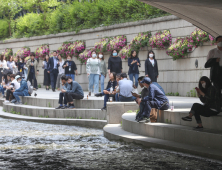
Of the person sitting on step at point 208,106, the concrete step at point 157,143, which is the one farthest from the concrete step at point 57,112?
the person sitting on step at point 208,106

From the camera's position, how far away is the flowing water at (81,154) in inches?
316

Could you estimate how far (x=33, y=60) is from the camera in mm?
25203

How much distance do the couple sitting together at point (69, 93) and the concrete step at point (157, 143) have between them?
12.4ft

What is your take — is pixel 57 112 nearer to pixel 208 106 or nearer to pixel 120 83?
pixel 120 83

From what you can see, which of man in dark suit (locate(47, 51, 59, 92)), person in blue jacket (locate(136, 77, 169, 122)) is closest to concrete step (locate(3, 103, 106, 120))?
person in blue jacket (locate(136, 77, 169, 122))

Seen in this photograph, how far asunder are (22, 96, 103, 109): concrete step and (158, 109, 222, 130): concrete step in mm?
4841

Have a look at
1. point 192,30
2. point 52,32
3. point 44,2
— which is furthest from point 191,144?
point 44,2

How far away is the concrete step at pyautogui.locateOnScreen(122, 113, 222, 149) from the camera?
8789 mm

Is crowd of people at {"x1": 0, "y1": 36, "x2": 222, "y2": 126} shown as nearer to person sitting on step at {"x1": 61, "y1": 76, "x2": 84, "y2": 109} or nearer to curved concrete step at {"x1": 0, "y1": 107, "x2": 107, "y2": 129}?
person sitting on step at {"x1": 61, "y1": 76, "x2": 84, "y2": 109}

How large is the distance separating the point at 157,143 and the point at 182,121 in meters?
1.06

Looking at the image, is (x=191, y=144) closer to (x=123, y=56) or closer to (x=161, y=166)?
(x=161, y=166)

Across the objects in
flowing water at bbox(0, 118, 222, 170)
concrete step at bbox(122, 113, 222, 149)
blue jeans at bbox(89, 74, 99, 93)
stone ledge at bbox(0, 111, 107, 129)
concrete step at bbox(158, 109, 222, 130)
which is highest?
blue jeans at bbox(89, 74, 99, 93)

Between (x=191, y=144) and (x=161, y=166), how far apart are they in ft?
5.43

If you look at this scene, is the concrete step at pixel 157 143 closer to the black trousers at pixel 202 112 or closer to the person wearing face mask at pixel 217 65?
the black trousers at pixel 202 112
